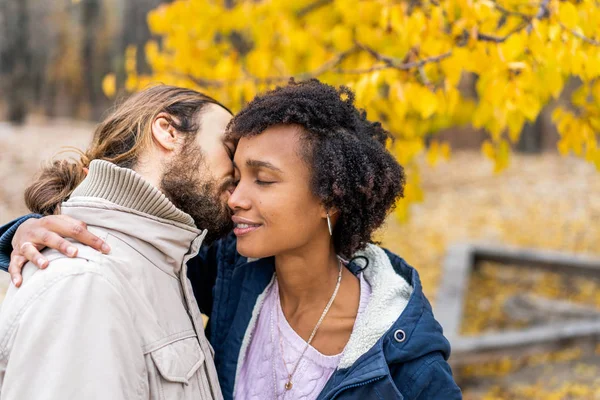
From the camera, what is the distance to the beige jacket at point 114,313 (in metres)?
1.67

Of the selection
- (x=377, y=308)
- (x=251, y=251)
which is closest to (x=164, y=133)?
(x=251, y=251)

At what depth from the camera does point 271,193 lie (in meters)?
2.23

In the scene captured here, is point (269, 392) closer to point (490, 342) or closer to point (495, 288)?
point (490, 342)

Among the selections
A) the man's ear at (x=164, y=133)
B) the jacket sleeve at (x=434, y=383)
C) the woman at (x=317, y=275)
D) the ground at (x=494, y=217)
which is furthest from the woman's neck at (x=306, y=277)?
the ground at (x=494, y=217)

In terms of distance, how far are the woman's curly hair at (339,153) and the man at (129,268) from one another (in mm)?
216

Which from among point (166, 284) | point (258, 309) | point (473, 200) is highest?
point (166, 284)

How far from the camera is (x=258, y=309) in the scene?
2.50 meters

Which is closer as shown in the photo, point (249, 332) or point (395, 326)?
point (395, 326)

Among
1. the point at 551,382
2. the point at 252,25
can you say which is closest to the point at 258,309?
the point at 252,25

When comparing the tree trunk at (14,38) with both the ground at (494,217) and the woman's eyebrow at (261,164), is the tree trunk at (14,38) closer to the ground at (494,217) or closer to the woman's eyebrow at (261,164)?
the ground at (494,217)

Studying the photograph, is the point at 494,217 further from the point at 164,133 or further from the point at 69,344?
the point at 69,344

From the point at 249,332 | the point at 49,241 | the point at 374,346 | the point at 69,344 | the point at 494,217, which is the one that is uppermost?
the point at 49,241

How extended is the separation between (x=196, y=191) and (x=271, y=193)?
262mm

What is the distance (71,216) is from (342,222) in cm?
96
